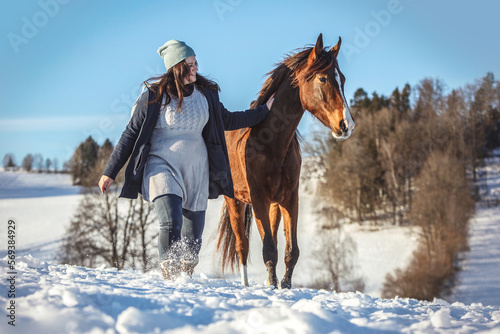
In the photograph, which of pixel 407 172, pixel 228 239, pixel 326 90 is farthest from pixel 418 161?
pixel 326 90

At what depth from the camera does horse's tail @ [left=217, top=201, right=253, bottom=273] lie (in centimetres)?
680

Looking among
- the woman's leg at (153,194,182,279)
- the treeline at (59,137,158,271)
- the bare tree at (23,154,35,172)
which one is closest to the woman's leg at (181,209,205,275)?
the woman's leg at (153,194,182,279)

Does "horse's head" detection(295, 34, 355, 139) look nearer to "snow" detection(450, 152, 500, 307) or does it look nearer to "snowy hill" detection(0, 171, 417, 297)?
"snowy hill" detection(0, 171, 417, 297)

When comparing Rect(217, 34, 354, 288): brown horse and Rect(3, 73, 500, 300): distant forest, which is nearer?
Rect(217, 34, 354, 288): brown horse

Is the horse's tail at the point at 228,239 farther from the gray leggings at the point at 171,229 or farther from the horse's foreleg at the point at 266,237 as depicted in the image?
the gray leggings at the point at 171,229

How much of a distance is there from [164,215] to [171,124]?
0.82 meters

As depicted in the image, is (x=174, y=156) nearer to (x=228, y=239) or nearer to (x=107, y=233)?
(x=228, y=239)

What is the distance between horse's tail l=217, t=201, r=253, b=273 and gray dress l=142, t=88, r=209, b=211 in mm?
2449

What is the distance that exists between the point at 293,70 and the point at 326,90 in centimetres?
64

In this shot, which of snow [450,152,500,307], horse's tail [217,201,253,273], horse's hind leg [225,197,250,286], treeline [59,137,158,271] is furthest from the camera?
snow [450,152,500,307]

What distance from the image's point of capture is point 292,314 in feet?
8.38

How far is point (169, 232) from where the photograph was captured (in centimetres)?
406

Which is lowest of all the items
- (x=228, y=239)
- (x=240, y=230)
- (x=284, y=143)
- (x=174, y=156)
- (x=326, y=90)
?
(x=228, y=239)

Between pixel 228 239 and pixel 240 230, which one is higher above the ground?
pixel 240 230
